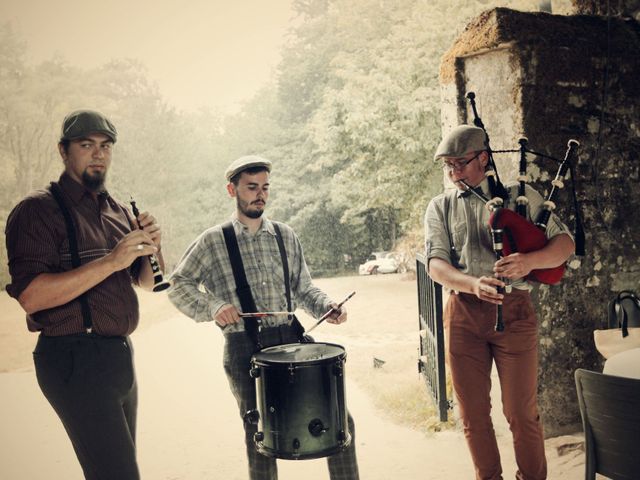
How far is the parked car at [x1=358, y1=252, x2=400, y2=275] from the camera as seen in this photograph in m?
15.1

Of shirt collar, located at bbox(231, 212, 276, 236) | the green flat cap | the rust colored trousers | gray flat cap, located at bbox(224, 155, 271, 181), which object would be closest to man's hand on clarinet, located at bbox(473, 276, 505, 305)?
the rust colored trousers

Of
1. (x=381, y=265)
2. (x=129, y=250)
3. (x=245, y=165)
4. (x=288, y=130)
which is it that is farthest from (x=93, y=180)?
(x=288, y=130)

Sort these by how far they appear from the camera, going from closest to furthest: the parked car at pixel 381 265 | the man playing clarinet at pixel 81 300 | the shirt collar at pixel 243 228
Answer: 1. the man playing clarinet at pixel 81 300
2. the shirt collar at pixel 243 228
3. the parked car at pixel 381 265

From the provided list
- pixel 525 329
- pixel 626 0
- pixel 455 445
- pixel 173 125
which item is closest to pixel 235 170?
pixel 525 329

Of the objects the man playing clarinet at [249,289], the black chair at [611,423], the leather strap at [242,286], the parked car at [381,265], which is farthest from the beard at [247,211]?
the parked car at [381,265]

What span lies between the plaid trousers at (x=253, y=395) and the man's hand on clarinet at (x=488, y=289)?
0.81 meters

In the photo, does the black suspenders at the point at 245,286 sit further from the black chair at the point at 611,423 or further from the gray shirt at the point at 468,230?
the black chair at the point at 611,423

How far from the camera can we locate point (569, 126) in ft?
12.1

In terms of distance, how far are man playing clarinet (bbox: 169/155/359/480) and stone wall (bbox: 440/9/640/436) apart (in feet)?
5.16

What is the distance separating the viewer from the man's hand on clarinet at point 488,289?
100 inches

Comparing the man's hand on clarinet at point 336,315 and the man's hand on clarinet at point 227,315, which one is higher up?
the man's hand on clarinet at point 227,315

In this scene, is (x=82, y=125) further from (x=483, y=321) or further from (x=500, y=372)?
(x=500, y=372)

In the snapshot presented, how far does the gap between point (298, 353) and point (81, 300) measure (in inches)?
35.6

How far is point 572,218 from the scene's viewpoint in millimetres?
3688
